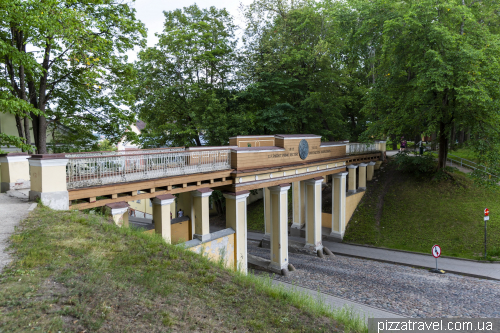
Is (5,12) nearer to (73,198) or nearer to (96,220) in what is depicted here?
(73,198)

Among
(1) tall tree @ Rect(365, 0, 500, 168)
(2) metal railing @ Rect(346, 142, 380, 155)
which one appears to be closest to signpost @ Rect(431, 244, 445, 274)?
(1) tall tree @ Rect(365, 0, 500, 168)

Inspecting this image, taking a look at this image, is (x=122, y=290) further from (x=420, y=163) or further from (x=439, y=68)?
(x=420, y=163)

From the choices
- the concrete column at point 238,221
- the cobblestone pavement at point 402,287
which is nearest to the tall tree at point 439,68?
the cobblestone pavement at point 402,287

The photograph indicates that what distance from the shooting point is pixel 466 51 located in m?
14.7

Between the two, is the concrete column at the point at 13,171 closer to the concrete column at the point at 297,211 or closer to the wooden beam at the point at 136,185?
the wooden beam at the point at 136,185

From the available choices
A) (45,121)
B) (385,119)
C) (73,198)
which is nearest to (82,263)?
(73,198)

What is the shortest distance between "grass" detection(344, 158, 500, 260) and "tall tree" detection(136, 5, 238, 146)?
11.7 metres

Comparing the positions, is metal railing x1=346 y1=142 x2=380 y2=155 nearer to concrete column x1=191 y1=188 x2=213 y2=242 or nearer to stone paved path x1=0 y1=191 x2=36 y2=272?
concrete column x1=191 y1=188 x2=213 y2=242

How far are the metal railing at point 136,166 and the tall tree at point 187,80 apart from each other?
9.57m

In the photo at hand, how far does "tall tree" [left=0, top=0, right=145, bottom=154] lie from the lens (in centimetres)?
1095

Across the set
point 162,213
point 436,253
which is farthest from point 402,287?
point 162,213

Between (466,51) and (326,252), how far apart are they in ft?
42.1

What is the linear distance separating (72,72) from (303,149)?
39.3 ft

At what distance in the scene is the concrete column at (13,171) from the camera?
8906 mm
